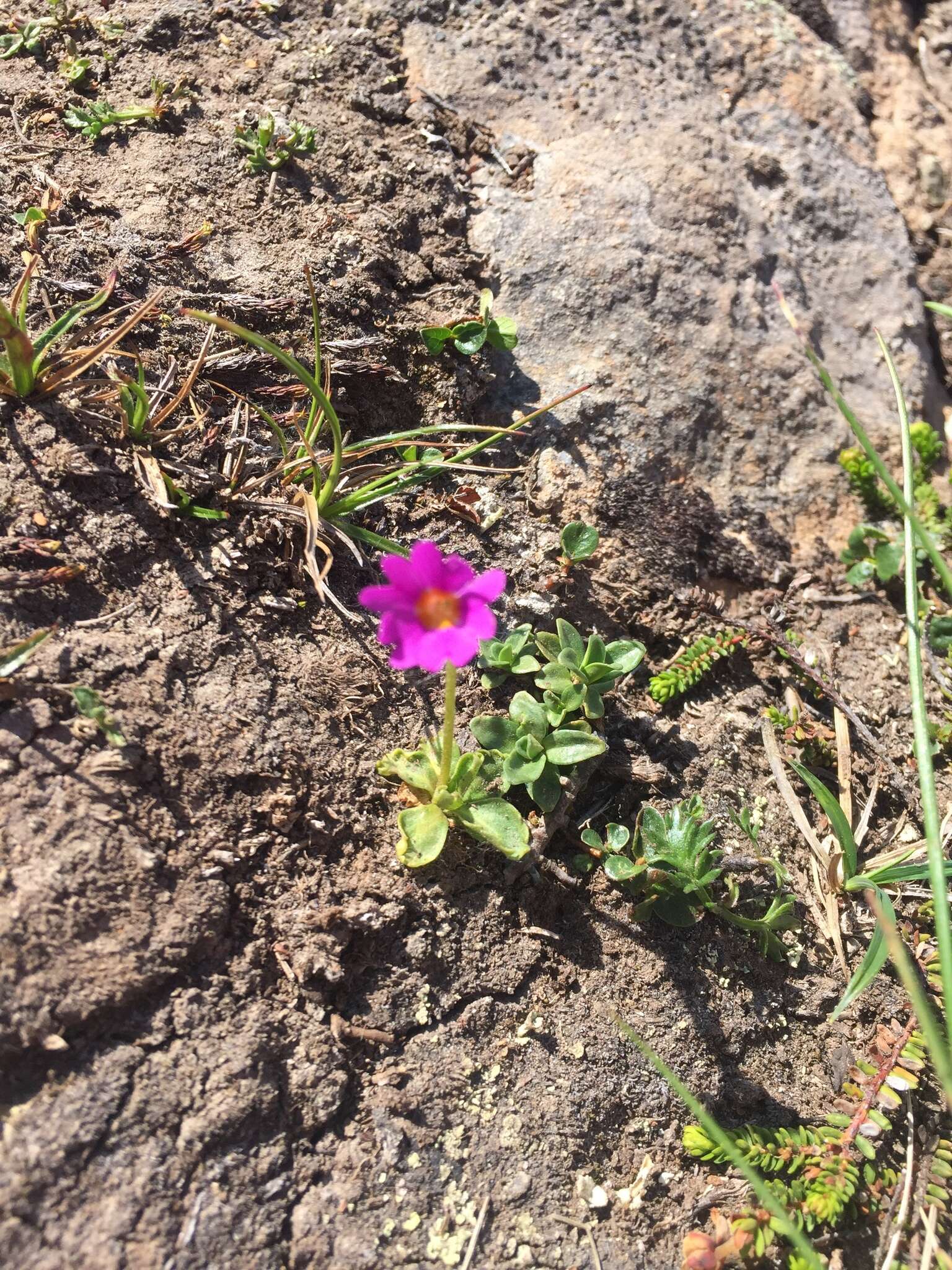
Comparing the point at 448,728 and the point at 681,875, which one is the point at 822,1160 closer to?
the point at 681,875

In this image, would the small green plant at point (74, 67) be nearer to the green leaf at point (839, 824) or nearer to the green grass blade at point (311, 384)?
the green grass blade at point (311, 384)

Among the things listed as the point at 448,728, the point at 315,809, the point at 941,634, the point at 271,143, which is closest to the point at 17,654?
the point at 315,809

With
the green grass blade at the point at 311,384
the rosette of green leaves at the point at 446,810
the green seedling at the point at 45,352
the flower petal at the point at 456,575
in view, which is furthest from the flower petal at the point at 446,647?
the green seedling at the point at 45,352

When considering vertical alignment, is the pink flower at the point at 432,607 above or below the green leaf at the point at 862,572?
above

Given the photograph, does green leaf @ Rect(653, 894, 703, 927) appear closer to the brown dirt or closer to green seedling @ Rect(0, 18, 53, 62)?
the brown dirt

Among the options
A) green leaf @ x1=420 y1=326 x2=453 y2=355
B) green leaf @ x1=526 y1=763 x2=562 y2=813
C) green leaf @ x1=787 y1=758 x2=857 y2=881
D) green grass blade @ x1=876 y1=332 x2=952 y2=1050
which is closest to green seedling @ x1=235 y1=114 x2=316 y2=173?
green leaf @ x1=420 y1=326 x2=453 y2=355
